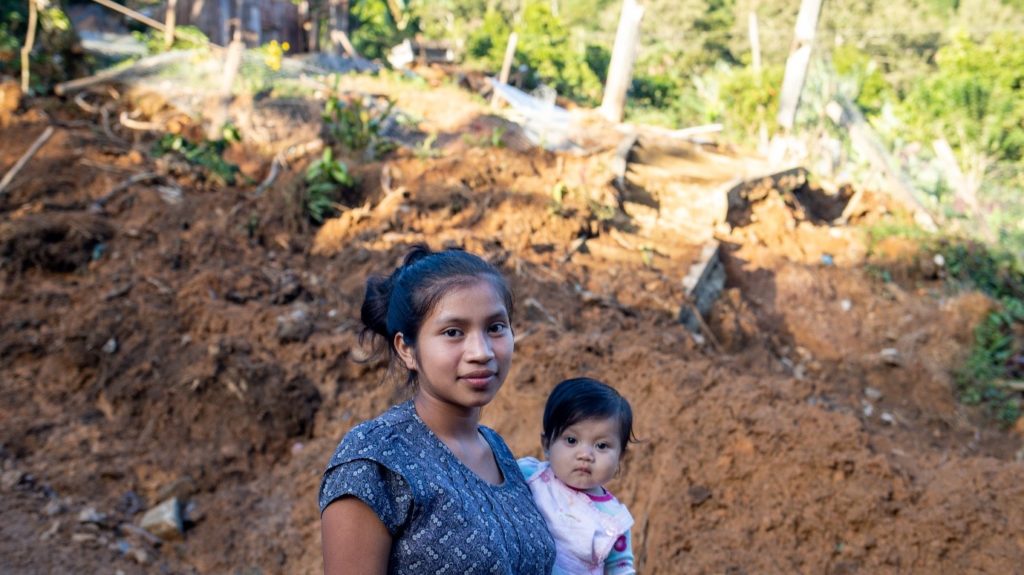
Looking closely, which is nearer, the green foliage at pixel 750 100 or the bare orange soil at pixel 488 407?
the bare orange soil at pixel 488 407

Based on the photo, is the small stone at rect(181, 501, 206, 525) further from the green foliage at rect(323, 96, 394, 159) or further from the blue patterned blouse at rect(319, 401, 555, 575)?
the green foliage at rect(323, 96, 394, 159)

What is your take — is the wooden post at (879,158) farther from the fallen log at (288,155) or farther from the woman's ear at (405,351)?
the woman's ear at (405,351)

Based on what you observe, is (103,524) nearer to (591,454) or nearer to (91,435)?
(91,435)

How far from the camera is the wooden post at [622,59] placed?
525 inches

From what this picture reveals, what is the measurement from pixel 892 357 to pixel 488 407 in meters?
3.76

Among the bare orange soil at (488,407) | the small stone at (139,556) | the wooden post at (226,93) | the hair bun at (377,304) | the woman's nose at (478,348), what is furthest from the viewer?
the wooden post at (226,93)

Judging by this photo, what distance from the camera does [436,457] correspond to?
1544mm

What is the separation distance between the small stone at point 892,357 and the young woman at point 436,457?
18.7ft

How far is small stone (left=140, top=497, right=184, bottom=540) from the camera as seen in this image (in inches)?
172

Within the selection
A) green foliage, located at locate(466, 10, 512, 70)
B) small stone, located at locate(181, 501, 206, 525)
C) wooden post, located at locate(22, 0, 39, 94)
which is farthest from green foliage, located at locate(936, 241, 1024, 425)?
green foliage, located at locate(466, 10, 512, 70)

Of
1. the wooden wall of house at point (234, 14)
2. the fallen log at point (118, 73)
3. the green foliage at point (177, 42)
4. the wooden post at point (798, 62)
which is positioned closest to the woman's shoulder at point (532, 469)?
the fallen log at point (118, 73)

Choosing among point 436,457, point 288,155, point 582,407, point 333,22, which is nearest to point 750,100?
point 333,22

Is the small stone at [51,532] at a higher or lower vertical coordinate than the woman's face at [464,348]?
lower

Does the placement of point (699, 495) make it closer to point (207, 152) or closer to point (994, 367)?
point (994, 367)
